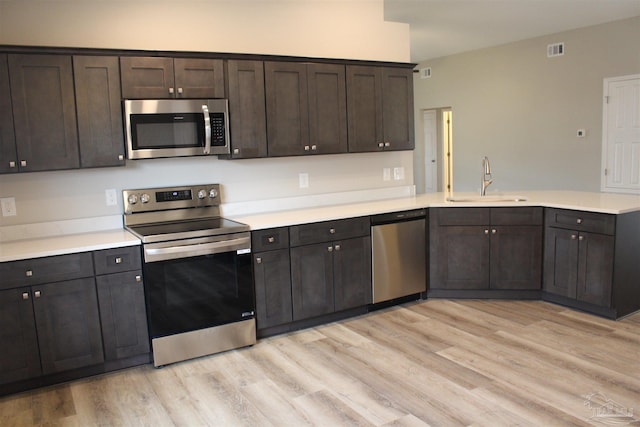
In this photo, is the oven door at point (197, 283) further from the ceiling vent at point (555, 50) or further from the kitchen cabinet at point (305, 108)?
the ceiling vent at point (555, 50)

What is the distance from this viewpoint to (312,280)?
13.3ft

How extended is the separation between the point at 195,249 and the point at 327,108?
1.70 metres

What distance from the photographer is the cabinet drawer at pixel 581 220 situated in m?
3.89

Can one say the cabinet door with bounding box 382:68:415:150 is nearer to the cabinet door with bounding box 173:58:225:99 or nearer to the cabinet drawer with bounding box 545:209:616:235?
the cabinet drawer with bounding box 545:209:616:235

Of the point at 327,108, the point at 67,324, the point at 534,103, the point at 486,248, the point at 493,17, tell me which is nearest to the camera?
the point at 67,324

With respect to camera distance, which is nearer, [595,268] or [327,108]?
[595,268]

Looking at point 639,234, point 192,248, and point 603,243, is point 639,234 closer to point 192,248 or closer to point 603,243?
point 603,243

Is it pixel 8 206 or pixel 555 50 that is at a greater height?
pixel 555 50

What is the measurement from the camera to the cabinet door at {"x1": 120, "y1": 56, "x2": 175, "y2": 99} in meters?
3.55

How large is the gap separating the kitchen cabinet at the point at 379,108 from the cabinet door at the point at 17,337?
2.71 meters

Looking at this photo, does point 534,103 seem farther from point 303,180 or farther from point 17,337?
point 17,337

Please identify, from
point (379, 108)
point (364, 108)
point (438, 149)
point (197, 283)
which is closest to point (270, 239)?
point (197, 283)

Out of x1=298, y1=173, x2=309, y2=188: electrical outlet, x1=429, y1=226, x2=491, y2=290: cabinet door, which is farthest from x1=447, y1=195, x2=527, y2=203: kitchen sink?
x1=298, y1=173, x2=309, y2=188: electrical outlet

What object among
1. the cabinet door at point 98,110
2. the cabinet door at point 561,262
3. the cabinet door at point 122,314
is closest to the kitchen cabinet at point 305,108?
the cabinet door at point 98,110
